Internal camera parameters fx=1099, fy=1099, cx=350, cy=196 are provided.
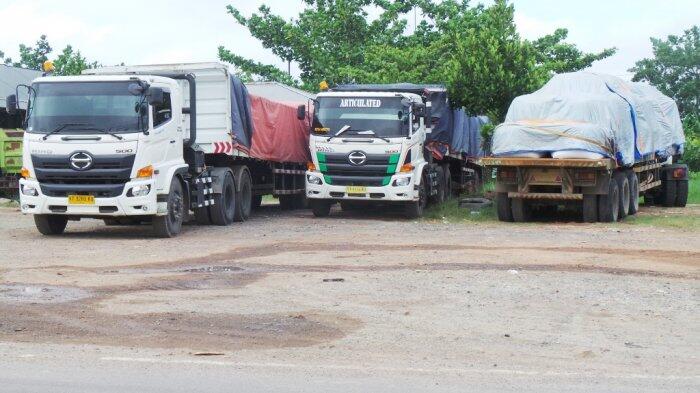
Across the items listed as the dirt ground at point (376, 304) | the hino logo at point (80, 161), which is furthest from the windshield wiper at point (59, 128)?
the dirt ground at point (376, 304)

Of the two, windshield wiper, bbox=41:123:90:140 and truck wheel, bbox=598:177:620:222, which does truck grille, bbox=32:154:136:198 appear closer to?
windshield wiper, bbox=41:123:90:140

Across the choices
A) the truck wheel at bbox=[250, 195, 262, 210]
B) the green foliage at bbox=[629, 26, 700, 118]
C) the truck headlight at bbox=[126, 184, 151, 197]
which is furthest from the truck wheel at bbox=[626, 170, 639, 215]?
the green foliage at bbox=[629, 26, 700, 118]

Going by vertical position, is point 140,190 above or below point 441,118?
below

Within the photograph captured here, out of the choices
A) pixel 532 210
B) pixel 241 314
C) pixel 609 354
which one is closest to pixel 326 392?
pixel 609 354

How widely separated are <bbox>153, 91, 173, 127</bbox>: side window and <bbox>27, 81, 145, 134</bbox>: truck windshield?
447 mm

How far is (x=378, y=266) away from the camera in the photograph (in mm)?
14172

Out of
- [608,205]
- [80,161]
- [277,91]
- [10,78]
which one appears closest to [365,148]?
[608,205]

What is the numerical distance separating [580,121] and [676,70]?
55.7 metres

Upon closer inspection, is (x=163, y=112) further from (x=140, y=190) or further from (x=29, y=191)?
(x=29, y=191)

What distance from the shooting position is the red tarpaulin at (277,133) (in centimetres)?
2362

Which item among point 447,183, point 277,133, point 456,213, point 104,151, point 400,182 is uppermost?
point 277,133

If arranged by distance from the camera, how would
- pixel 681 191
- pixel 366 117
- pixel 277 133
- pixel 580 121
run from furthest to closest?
pixel 681 191 < pixel 277 133 < pixel 366 117 < pixel 580 121

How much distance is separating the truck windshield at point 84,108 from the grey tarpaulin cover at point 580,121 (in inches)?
307

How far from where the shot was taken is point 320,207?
24.3 meters
